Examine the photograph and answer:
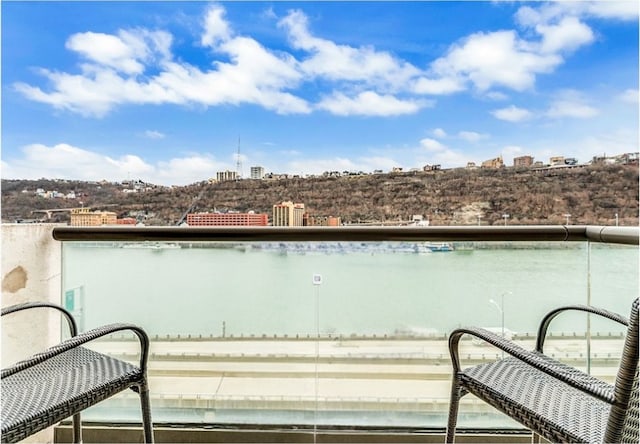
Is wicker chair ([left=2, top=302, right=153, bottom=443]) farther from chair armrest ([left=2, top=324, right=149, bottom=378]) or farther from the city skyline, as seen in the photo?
the city skyline

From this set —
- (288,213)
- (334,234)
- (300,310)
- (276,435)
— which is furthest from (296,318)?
(288,213)

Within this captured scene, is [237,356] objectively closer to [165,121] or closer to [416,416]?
[416,416]

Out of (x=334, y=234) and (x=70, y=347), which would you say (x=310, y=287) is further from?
(x=70, y=347)

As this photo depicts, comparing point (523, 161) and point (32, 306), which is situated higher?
point (523, 161)

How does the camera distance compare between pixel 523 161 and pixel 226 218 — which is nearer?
pixel 226 218

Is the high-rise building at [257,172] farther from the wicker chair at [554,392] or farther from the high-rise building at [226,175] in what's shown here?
the wicker chair at [554,392]

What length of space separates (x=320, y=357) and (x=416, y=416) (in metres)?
0.58

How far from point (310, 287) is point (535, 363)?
1163 mm

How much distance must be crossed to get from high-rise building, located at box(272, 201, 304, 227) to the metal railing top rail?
1.20ft

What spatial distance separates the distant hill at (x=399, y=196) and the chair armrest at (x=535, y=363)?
126cm

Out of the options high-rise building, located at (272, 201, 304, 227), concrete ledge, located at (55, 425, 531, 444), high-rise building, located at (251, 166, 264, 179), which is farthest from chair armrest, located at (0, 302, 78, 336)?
high-rise building, located at (251, 166, 264, 179)

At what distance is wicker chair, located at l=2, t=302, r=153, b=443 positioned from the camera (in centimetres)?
105

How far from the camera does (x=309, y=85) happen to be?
382 centimetres

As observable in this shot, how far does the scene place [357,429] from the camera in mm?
1976
